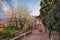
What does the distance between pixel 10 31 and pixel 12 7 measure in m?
0.78

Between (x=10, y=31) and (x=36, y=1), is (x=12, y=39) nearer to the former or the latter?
(x=10, y=31)

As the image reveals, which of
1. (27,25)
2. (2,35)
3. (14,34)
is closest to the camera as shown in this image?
(2,35)

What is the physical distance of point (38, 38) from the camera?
541 centimetres

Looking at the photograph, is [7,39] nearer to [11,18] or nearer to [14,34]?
[14,34]

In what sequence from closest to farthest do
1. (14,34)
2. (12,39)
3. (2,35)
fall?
1. (2,35)
2. (12,39)
3. (14,34)

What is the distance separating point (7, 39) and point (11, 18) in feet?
4.13

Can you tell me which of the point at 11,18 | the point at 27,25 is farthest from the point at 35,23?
the point at 11,18

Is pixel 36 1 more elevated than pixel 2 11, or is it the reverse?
pixel 36 1

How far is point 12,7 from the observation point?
5582 millimetres

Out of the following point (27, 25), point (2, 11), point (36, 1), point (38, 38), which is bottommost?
point (38, 38)

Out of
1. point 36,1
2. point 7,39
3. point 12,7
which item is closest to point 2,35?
point 7,39

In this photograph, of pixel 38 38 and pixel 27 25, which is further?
pixel 27 25

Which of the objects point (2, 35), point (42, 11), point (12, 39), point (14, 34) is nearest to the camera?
point (2, 35)

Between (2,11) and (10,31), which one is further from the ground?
(2,11)
